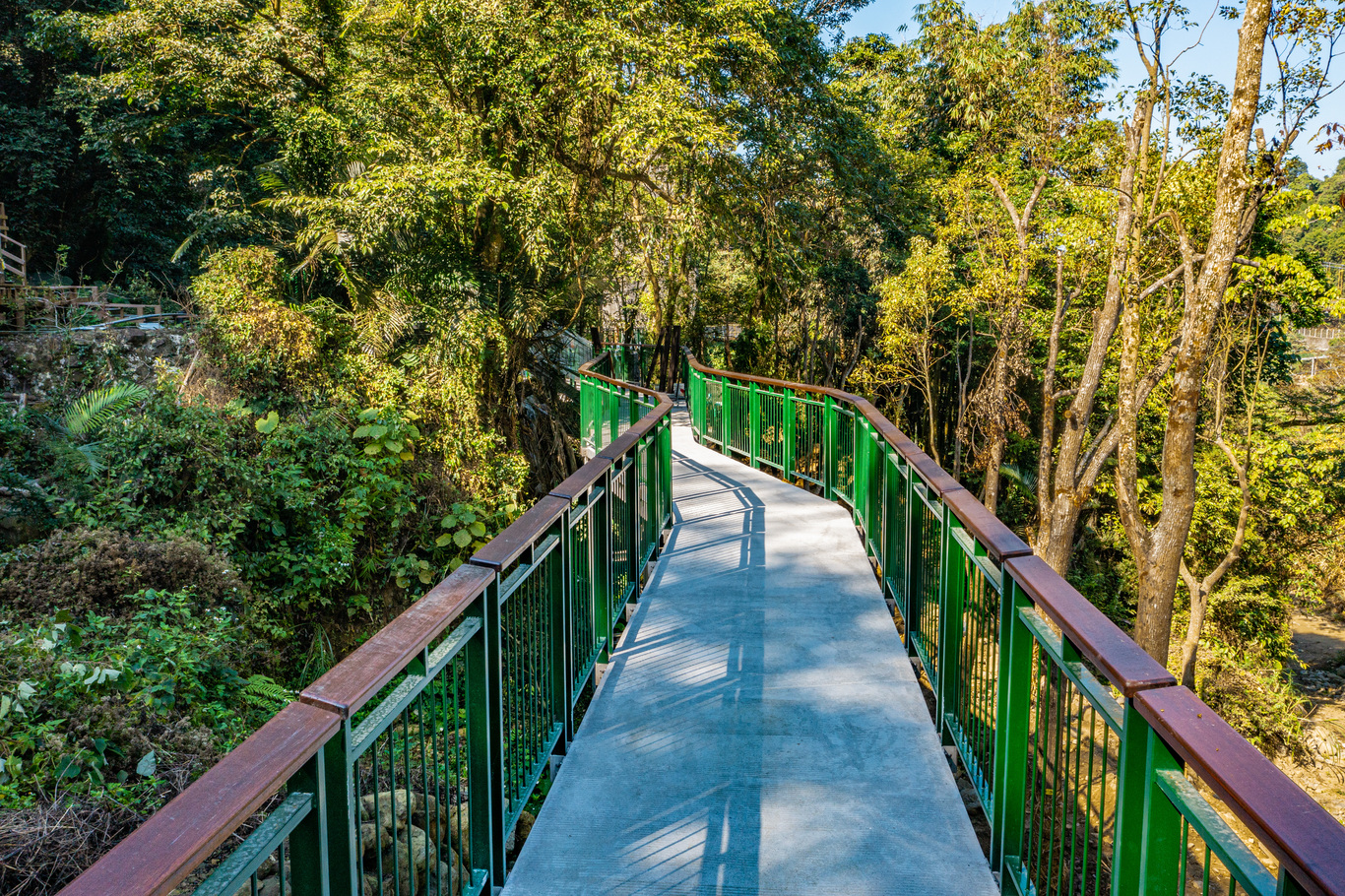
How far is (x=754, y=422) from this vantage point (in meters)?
11.3

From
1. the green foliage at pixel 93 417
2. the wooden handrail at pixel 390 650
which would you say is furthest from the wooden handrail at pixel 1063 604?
the green foliage at pixel 93 417

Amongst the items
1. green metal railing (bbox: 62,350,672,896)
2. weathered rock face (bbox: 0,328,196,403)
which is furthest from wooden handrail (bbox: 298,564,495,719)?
weathered rock face (bbox: 0,328,196,403)

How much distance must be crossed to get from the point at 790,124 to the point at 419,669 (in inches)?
558

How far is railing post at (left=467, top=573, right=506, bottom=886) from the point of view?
107 inches

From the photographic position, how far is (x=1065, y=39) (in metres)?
19.5

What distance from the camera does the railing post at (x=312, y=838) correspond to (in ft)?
5.45

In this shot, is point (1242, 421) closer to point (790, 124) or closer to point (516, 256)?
point (790, 124)

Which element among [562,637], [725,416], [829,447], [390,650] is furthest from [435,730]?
[725,416]

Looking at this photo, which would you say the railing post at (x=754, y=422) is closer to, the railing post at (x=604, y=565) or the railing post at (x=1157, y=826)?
the railing post at (x=604, y=565)

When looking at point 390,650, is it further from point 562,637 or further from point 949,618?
point 949,618

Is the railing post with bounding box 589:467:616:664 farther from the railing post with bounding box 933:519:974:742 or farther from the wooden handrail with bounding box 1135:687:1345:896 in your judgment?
the wooden handrail with bounding box 1135:687:1345:896

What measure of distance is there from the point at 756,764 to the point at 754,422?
7.81m

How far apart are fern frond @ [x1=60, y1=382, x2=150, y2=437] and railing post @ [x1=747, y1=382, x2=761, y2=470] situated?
812 centimetres

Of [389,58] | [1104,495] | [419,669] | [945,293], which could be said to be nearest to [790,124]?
[389,58]
